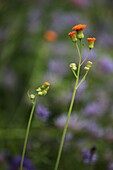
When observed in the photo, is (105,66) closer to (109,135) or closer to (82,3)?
(109,135)

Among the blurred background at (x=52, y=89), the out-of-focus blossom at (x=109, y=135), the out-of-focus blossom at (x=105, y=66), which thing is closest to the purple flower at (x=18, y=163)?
the blurred background at (x=52, y=89)

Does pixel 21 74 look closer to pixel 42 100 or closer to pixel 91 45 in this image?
pixel 42 100

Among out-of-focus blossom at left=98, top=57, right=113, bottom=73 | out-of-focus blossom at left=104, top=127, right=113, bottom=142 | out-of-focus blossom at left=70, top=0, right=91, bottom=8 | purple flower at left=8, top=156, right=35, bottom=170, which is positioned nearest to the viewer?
purple flower at left=8, top=156, right=35, bottom=170

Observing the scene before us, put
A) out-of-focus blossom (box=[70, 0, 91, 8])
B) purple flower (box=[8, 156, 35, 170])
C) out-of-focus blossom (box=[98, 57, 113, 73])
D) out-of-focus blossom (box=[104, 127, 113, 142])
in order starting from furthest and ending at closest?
out-of-focus blossom (box=[70, 0, 91, 8])
out-of-focus blossom (box=[98, 57, 113, 73])
out-of-focus blossom (box=[104, 127, 113, 142])
purple flower (box=[8, 156, 35, 170])

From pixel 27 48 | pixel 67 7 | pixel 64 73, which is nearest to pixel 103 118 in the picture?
pixel 64 73

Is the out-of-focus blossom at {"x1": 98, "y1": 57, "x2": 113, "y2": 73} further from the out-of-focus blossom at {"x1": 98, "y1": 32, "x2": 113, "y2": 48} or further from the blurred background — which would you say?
the out-of-focus blossom at {"x1": 98, "y1": 32, "x2": 113, "y2": 48}

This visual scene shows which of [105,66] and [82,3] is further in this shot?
[82,3]

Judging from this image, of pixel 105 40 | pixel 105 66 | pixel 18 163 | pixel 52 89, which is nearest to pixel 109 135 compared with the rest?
pixel 18 163

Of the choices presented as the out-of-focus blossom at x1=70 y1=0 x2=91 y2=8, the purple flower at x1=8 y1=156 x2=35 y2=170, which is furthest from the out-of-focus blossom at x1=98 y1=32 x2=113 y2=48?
the purple flower at x1=8 y1=156 x2=35 y2=170
